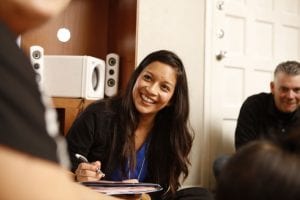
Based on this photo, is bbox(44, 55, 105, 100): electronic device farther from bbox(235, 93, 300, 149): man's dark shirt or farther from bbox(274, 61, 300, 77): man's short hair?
bbox(274, 61, 300, 77): man's short hair

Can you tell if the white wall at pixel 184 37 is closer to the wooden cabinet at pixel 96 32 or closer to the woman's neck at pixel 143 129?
the wooden cabinet at pixel 96 32

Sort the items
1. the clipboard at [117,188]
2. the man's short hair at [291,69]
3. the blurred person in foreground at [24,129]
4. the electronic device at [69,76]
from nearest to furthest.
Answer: the blurred person in foreground at [24,129], the clipboard at [117,188], the man's short hair at [291,69], the electronic device at [69,76]

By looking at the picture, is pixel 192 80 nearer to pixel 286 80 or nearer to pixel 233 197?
pixel 286 80

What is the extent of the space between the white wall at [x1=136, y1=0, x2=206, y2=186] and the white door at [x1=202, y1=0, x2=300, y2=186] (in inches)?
2.4

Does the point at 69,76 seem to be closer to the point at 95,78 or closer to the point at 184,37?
the point at 95,78

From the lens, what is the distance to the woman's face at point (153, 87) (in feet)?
6.17

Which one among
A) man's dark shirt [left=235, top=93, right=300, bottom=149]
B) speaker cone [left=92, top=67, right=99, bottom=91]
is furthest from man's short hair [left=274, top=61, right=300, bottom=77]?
speaker cone [left=92, top=67, right=99, bottom=91]

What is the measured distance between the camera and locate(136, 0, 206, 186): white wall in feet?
9.05

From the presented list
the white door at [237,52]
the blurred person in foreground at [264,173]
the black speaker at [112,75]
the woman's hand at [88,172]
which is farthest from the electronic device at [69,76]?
the blurred person in foreground at [264,173]

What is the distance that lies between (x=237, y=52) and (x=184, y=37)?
0.47m

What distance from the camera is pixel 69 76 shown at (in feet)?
8.66

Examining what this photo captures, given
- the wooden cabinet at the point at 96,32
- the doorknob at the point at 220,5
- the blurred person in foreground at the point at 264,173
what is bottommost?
the blurred person in foreground at the point at 264,173

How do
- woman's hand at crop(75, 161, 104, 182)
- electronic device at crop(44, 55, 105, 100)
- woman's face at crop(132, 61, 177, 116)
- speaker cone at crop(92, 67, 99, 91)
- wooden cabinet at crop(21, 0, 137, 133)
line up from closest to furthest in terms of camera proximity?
woman's hand at crop(75, 161, 104, 182) → woman's face at crop(132, 61, 177, 116) → electronic device at crop(44, 55, 105, 100) → speaker cone at crop(92, 67, 99, 91) → wooden cabinet at crop(21, 0, 137, 133)

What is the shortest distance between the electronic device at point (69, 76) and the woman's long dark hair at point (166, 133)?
0.74 metres
